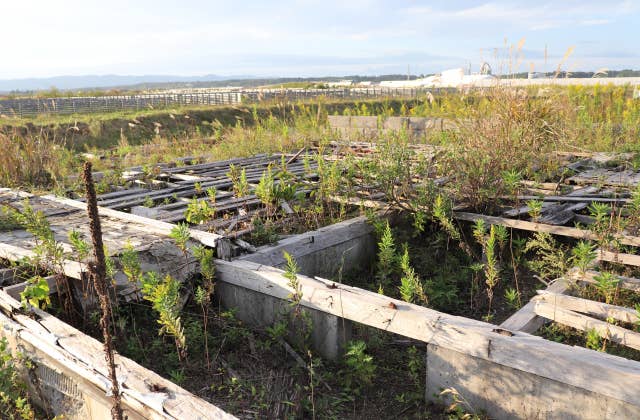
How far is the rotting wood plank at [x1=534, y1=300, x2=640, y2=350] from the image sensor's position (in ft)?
9.36

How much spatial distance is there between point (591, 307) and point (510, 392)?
90 cm

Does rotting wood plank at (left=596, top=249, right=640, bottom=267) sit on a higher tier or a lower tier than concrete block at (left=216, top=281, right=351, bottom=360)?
higher

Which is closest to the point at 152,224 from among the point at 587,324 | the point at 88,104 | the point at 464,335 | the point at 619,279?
the point at 464,335

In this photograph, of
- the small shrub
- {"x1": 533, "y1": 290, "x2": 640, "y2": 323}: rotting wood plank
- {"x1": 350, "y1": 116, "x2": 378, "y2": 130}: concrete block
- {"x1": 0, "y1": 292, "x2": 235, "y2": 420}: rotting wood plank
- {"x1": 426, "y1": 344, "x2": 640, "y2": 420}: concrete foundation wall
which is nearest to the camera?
{"x1": 0, "y1": 292, "x2": 235, "y2": 420}: rotting wood plank

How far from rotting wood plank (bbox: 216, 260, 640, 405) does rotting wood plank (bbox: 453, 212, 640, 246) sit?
2.06m

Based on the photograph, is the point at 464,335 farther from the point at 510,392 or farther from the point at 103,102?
the point at 103,102

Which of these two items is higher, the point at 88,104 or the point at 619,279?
the point at 88,104

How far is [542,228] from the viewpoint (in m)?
4.80

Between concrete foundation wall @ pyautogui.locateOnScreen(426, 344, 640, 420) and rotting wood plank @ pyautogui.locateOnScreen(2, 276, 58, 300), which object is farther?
rotting wood plank @ pyautogui.locateOnScreen(2, 276, 58, 300)

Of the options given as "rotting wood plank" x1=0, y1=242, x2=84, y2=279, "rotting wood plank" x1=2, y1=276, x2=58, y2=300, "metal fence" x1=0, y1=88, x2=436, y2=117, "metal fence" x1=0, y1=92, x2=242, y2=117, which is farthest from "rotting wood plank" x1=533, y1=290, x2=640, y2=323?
"metal fence" x1=0, y1=92, x2=242, y2=117

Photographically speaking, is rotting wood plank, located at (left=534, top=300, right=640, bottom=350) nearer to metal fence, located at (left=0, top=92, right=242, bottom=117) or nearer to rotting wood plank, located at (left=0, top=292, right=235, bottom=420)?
rotting wood plank, located at (left=0, top=292, right=235, bottom=420)

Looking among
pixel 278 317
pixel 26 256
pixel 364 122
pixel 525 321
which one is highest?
pixel 364 122

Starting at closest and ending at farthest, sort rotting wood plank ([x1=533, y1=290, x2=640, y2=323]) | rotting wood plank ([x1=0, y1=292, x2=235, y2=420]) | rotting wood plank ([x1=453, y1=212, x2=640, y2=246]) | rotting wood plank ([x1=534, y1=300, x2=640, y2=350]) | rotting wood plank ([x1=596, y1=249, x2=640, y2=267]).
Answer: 1. rotting wood plank ([x1=0, y1=292, x2=235, y2=420])
2. rotting wood plank ([x1=534, y1=300, x2=640, y2=350])
3. rotting wood plank ([x1=533, y1=290, x2=640, y2=323])
4. rotting wood plank ([x1=596, y1=249, x2=640, y2=267])
5. rotting wood plank ([x1=453, y1=212, x2=640, y2=246])

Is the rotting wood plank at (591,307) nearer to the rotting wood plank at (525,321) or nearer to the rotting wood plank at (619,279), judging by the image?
the rotting wood plank at (525,321)
